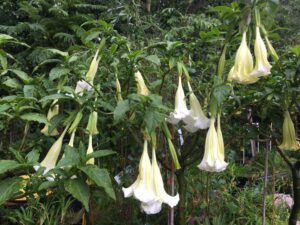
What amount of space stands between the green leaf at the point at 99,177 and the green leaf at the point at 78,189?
42 mm

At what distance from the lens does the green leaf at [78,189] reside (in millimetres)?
1234

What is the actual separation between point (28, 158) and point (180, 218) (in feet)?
2.92

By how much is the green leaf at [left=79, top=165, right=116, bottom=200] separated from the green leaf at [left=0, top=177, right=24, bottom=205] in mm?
216

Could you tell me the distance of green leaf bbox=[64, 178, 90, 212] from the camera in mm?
1234

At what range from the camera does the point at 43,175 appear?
4.25 ft

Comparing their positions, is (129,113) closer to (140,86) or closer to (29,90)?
(140,86)

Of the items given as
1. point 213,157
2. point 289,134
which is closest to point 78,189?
point 213,157

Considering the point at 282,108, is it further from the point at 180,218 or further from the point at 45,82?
the point at 45,82

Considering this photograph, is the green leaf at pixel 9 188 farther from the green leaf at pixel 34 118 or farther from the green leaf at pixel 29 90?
the green leaf at pixel 29 90

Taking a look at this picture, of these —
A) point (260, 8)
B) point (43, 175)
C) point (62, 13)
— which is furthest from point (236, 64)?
point (62, 13)

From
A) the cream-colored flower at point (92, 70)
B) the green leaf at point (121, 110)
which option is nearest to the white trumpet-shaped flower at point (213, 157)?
the green leaf at point (121, 110)

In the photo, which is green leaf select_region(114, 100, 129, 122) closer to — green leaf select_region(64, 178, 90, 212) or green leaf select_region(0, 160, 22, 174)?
green leaf select_region(64, 178, 90, 212)

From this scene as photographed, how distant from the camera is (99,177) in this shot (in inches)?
49.8

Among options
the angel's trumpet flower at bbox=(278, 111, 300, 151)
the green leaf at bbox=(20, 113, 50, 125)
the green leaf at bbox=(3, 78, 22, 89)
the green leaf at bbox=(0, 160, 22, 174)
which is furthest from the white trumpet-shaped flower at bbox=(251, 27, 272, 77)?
the green leaf at bbox=(3, 78, 22, 89)
